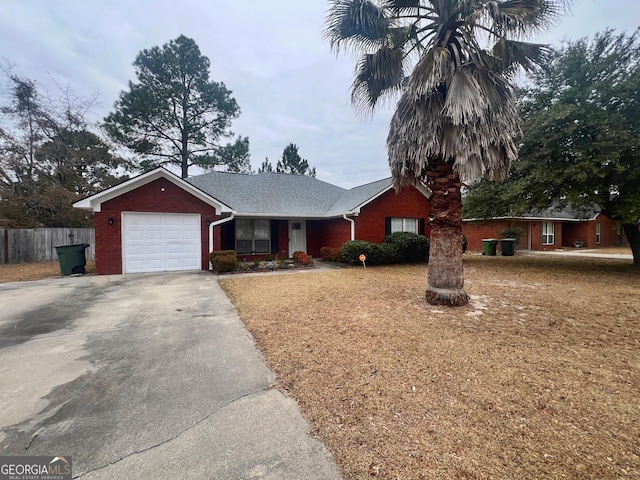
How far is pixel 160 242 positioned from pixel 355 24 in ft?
33.5

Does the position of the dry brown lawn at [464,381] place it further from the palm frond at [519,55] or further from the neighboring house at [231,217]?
the neighboring house at [231,217]

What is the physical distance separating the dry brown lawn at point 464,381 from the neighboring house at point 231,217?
6500 mm

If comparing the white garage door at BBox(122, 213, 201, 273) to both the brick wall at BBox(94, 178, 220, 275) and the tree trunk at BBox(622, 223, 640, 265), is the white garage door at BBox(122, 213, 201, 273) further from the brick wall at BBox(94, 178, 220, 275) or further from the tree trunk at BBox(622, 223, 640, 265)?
the tree trunk at BBox(622, 223, 640, 265)

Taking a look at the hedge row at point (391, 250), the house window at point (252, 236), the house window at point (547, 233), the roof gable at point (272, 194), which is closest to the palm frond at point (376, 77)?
the hedge row at point (391, 250)

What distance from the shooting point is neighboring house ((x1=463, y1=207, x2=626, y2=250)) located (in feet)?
73.7

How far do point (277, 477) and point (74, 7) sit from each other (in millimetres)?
15432

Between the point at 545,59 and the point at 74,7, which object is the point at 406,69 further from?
the point at 74,7

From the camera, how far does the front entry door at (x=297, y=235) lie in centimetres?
1575

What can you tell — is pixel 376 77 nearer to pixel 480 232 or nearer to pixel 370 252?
pixel 370 252

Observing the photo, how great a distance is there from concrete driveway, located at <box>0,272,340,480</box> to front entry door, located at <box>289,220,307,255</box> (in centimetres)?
1036

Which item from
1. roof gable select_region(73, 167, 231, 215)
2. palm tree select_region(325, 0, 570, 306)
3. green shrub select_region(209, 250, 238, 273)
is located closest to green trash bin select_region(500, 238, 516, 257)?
palm tree select_region(325, 0, 570, 306)

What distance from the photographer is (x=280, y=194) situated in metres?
16.0

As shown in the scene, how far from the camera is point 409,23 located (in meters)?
6.27

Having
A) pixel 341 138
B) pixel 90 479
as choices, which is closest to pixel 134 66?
pixel 341 138
